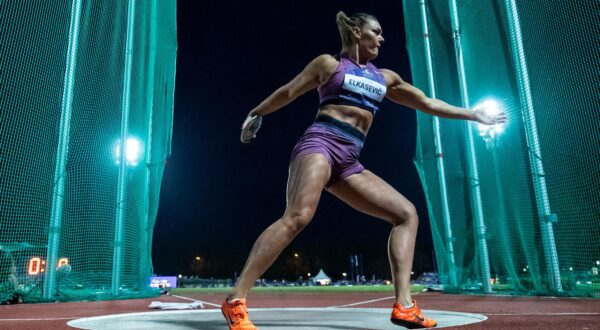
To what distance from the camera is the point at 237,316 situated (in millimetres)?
2266

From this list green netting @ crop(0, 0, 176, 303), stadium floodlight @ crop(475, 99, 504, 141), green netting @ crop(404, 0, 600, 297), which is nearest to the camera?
green netting @ crop(404, 0, 600, 297)

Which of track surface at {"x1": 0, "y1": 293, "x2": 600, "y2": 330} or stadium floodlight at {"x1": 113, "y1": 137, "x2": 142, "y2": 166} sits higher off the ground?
stadium floodlight at {"x1": 113, "y1": 137, "x2": 142, "y2": 166}

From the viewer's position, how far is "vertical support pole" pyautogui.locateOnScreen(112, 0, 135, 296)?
8.98 m

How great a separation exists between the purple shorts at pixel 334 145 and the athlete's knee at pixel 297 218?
0.33 meters

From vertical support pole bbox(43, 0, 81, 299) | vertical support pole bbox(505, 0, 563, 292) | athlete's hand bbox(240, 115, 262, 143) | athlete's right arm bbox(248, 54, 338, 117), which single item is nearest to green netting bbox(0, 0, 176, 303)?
vertical support pole bbox(43, 0, 81, 299)

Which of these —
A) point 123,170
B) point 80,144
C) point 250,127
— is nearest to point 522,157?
point 250,127

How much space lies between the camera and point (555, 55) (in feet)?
22.1

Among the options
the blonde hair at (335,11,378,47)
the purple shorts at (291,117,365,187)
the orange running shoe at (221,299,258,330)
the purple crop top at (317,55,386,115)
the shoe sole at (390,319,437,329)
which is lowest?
the shoe sole at (390,319,437,329)

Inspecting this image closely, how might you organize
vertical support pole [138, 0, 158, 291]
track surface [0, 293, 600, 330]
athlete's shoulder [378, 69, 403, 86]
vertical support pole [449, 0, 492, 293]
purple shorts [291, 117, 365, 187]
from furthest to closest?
1. vertical support pole [138, 0, 158, 291]
2. vertical support pole [449, 0, 492, 293]
3. athlete's shoulder [378, 69, 403, 86]
4. track surface [0, 293, 600, 330]
5. purple shorts [291, 117, 365, 187]

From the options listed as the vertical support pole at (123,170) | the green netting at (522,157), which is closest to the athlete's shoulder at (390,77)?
the green netting at (522,157)

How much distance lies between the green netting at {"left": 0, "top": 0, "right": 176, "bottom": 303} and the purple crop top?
5.99 meters

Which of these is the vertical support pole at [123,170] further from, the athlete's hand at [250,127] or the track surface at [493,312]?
the athlete's hand at [250,127]

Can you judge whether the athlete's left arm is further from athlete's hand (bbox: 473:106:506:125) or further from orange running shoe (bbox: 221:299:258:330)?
orange running shoe (bbox: 221:299:258:330)

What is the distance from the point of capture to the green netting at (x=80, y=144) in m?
7.10
